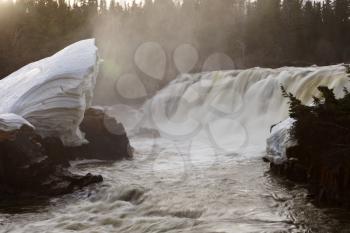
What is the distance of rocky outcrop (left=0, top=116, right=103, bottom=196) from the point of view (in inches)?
313

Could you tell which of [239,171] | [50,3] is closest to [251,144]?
[239,171]

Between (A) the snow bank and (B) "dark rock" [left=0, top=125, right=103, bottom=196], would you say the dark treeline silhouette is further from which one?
(B) "dark rock" [left=0, top=125, right=103, bottom=196]

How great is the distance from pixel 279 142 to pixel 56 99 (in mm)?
5180

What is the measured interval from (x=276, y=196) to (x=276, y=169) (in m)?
1.85

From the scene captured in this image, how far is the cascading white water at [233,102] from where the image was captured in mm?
16016

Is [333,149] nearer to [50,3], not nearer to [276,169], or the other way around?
[276,169]

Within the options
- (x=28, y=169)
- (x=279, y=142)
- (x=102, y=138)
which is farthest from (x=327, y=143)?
(x=102, y=138)

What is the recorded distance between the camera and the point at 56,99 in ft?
33.2

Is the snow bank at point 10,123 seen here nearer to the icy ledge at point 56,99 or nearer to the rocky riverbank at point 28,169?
the rocky riverbank at point 28,169

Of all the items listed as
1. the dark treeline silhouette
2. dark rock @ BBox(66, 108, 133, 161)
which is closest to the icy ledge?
dark rock @ BBox(66, 108, 133, 161)

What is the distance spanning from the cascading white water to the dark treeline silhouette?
25.2 ft

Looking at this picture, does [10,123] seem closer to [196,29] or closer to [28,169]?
[28,169]

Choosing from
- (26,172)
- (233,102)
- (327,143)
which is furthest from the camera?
(233,102)

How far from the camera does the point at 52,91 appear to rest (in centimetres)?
1019
